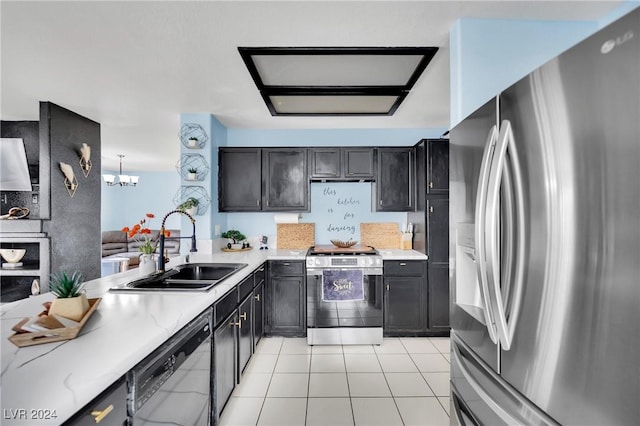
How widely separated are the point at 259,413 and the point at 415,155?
296 cm

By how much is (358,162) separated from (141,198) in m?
6.82

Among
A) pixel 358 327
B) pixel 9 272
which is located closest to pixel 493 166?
pixel 358 327

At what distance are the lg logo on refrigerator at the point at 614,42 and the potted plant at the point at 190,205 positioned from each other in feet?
10.6

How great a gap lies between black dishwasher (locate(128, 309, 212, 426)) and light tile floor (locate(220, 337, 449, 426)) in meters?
0.54

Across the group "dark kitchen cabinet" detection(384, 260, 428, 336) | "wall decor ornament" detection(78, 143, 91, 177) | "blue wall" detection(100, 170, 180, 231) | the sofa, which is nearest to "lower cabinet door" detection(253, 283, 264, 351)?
"dark kitchen cabinet" detection(384, 260, 428, 336)

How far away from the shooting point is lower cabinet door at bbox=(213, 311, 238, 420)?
175 centimetres

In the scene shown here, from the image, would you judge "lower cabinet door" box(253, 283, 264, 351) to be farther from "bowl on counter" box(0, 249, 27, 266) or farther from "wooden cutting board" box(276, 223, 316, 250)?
"bowl on counter" box(0, 249, 27, 266)

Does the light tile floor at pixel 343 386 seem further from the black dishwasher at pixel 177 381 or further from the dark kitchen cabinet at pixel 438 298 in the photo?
the black dishwasher at pixel 177 381

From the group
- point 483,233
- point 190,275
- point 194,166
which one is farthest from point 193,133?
point 483,233

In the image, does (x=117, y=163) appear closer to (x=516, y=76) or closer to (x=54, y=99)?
(x=54, y=99)

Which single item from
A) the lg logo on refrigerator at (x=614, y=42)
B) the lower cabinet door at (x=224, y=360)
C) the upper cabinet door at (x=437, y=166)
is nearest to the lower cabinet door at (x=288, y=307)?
the lower cabinet door at (x=224, y=360)

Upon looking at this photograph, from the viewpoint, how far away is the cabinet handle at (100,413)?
0.81m

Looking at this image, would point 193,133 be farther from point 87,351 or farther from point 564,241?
point 564,241

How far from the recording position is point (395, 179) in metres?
3.51
